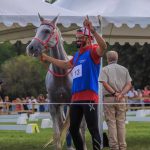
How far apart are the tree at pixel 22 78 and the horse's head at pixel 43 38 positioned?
49586 millimetres

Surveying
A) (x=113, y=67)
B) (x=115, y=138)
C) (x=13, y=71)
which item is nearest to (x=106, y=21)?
(x=113, y=67)

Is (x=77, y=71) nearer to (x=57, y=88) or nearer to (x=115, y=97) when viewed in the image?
(x=115, y=97)

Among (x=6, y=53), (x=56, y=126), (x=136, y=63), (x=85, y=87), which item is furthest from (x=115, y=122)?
(x=6, y=53)

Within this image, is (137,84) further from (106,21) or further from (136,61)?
(106,21)

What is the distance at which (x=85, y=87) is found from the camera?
8594mm

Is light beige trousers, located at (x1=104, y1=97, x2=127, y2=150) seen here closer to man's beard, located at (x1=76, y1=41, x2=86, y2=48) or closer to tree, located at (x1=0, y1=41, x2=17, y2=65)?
man's beard, located at (x1=76, y1=41, x2=86, y2=48)

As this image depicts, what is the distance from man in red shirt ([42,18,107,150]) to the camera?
330 inches

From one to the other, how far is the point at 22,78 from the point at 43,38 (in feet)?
172

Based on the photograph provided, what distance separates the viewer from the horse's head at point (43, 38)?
31.6 ft

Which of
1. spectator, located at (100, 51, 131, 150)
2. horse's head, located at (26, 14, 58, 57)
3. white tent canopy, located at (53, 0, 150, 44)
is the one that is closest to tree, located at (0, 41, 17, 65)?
white tent canopy, located at (53, 0, 150, 44)

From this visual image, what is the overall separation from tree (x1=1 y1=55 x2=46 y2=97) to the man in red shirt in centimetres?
5110

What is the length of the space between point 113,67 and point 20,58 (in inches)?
2178

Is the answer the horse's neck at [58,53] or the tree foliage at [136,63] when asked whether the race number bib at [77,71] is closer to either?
the horse's neck at [58,53]

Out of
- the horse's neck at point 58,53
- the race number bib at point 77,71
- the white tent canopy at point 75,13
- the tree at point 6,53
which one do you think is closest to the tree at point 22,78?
the tree at point 6,53
